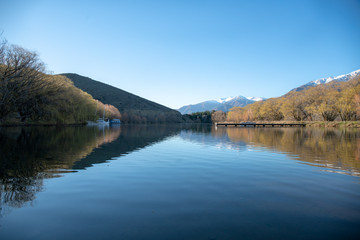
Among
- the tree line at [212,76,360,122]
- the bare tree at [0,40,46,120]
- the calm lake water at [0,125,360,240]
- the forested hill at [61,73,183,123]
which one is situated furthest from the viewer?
the forested hill at [61,73,183,123]

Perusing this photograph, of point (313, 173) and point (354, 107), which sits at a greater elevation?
point (354, 107)

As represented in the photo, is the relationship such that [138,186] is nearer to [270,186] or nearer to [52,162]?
[270,186]

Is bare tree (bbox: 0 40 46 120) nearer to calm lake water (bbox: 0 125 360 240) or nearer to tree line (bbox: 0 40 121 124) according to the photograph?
tree line (bbox: 0 40 121 124)

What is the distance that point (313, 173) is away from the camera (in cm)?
990

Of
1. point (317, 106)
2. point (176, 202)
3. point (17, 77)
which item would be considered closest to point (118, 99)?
point (317, 106)

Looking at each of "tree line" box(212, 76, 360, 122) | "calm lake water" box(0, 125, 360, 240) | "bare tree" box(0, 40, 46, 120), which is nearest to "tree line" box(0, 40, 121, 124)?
"bare tree" box(0, 40, 46, 120)

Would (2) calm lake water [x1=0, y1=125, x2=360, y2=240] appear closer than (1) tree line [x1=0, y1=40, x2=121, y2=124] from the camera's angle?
Yes

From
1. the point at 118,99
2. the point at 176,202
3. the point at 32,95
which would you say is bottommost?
the point at 176,202

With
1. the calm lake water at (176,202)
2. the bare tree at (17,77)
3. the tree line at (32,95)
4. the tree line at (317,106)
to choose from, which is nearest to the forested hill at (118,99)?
the tree line at (317,106)

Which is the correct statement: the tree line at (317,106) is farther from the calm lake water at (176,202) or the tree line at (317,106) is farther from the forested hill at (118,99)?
the calm lake water at (176,202)

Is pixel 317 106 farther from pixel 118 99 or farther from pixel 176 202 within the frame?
pixel 118 99

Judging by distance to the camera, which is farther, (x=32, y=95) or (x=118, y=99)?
(x=118, y=99)

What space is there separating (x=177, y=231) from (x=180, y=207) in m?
1.29

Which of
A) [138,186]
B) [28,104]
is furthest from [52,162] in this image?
[28,104]
